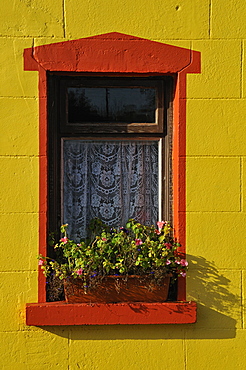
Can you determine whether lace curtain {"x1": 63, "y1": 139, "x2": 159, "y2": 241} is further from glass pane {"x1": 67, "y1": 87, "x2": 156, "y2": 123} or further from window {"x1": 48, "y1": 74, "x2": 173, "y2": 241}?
glass pane {"x1": 67, "y1": 87, "x2": 156, "y2": 123}

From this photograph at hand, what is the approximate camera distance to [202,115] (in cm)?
458

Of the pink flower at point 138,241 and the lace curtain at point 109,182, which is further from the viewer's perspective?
the lace curtain at point 109,182

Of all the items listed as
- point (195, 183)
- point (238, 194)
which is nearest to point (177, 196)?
point (195, 183)

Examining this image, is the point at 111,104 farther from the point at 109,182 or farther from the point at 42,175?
the point at 42,175

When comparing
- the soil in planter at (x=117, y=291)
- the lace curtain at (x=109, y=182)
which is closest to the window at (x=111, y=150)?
the lace curtain at (x=109, y=182)

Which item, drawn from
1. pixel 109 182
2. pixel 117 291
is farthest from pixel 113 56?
pixel 117 291

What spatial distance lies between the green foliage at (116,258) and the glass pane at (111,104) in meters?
0.89

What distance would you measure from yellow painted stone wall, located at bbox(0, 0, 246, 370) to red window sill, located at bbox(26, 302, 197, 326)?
0.10 meters

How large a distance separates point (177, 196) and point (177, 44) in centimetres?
119

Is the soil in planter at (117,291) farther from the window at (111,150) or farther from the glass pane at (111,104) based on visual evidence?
the glass pane at (111,104)

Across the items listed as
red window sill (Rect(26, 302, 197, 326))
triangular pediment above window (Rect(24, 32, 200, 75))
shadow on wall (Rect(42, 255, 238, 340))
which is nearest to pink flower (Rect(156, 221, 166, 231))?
shadow on wall (Rect(42, 255, 238, 340))

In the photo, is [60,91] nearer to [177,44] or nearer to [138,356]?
[177,44]

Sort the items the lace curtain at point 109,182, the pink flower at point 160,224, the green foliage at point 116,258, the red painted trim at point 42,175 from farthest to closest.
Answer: the lace curtain at point 109,182, the pink flower at point 160,224, the red painted trim at point 42,175, the green foliage at point 116,258

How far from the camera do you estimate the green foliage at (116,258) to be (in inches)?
173
